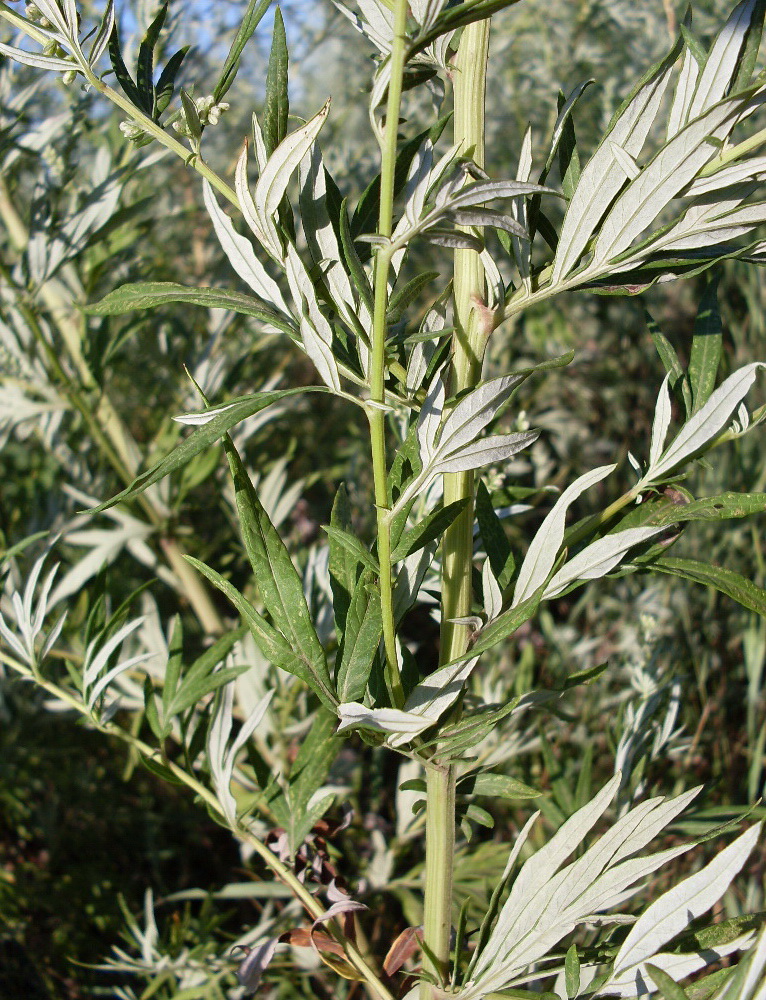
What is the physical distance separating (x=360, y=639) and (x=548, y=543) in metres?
0.11

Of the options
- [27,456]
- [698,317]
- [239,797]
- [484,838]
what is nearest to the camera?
[698,317]

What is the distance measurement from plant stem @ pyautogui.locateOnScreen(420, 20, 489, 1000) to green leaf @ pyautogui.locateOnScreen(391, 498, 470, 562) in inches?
1.2

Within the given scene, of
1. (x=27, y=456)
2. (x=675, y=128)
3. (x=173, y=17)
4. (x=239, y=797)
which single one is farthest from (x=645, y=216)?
(x=27, y=456)

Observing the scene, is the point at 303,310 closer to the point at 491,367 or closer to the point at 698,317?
the point at 698,317

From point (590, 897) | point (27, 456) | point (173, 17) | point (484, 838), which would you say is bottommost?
point (484, 838)

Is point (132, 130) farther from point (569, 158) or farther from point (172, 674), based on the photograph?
point (172, 674)

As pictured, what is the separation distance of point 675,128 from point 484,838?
1025 mm

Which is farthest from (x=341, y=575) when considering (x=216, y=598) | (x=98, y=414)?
(x=216, y=598)

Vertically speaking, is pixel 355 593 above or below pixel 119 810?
above

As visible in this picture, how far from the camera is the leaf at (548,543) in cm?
43

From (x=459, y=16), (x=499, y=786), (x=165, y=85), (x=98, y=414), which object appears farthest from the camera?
(x=98, y=414)

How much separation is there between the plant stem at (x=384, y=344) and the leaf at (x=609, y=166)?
0.09 metres

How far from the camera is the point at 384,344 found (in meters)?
0.37

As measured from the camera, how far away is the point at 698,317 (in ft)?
1.58
